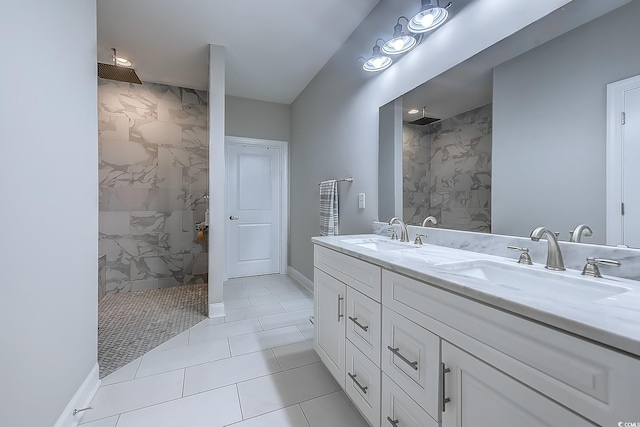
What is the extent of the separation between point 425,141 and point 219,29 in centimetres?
210

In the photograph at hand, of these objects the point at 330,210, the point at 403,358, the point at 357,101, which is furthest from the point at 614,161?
the point at 330,210

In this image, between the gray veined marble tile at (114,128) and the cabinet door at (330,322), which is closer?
the cabinet door at (330,322)

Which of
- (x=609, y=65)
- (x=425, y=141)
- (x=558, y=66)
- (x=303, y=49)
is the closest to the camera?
(x=609, y=65)

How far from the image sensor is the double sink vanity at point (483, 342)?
50 centimetres

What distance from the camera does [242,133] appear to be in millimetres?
3801

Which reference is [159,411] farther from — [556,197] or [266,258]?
[266,258]

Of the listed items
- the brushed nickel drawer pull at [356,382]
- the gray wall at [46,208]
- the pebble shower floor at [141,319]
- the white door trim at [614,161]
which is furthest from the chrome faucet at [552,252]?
the pebble shower floor at [141,319]

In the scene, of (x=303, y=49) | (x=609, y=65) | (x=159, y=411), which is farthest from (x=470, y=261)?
(x=303, y=49)

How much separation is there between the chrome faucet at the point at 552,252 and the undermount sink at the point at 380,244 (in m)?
0.69

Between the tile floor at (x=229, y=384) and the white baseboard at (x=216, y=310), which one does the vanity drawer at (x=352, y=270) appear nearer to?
the tile floor at (x=229, y=384)

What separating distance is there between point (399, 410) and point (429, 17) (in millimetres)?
1910

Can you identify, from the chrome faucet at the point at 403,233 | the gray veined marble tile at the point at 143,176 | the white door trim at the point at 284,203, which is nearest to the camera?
the chrome faucet at the point at 403,233

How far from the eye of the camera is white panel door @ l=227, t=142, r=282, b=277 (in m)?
3.85

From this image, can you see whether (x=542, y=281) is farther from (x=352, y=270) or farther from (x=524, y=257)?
(x=352, y=270)
